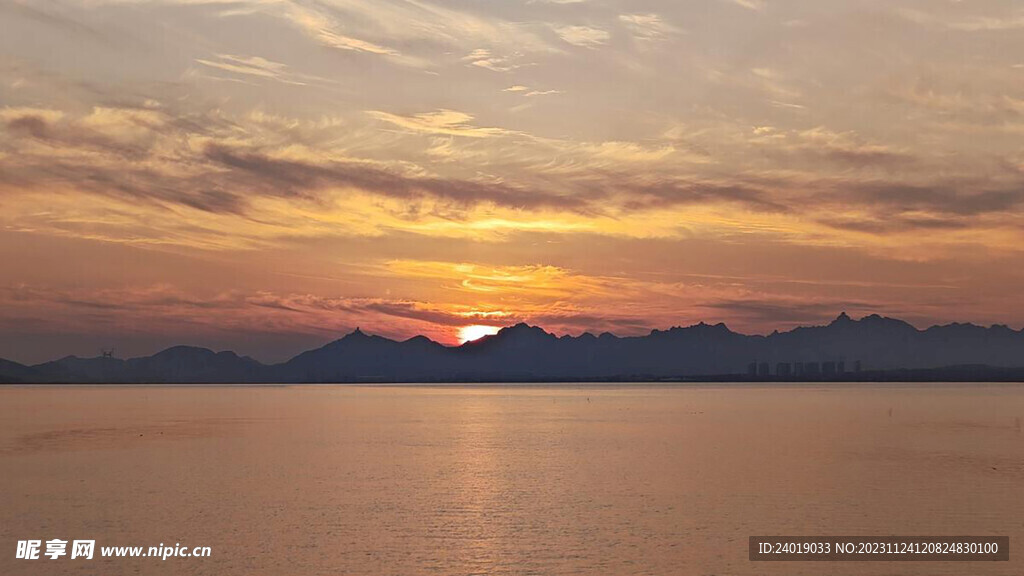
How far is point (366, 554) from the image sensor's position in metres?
41.9

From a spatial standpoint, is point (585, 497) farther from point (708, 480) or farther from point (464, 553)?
point (464, 553)

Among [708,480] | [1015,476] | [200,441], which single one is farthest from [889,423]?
[200,441]

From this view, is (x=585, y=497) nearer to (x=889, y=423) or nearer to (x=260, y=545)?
(x=260, y=545)

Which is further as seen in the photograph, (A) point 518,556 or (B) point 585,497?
(B) point 585,497

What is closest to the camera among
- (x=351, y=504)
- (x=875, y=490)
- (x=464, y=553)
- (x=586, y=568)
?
(x=586, y=568)

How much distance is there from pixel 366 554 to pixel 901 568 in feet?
73.0

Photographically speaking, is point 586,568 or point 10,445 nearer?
point 586,568

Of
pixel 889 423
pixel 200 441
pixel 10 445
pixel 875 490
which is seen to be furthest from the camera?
pixel 889 423

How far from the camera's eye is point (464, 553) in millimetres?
41875

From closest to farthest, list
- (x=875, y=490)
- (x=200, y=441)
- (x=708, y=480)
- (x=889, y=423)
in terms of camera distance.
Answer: (x=875, y=490) → (x=708, y=480) → (x=200, y=441) → (x=889, y=423)

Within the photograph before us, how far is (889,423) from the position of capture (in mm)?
146000

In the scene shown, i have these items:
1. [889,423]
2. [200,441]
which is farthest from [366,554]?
[889,423]

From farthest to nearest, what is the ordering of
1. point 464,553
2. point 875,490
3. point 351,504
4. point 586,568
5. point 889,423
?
point 889,423 → point 875,490 → point 351,504 → point 464,553 → point 586,568

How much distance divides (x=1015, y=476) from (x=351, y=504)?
154 ft
